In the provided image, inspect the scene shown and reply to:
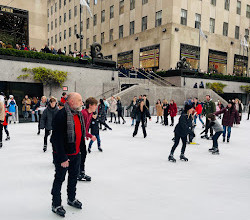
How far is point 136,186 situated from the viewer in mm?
4160

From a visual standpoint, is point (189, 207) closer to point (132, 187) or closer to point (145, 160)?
point (132, 187)

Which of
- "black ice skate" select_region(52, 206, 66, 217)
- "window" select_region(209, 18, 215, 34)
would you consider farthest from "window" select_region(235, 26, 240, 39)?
"black ice skate" select_region(52, 206, 66, 217)

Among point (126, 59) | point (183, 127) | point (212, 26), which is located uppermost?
point (212, 26)

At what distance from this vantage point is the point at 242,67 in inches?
1500

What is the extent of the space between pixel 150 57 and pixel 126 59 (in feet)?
17.9

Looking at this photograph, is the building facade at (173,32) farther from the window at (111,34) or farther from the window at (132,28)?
the window at (132,28)

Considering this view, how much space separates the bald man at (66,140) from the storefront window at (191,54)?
3016 centimetres

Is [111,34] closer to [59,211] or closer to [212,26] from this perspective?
[212,26]

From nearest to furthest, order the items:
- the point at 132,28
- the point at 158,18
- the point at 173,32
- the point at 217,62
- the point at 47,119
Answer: the point at 47,119 < the point at 173,32 < the point at 158,18 < the point at 217,62 < the point at 132,28

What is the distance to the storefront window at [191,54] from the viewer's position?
30.7 meters

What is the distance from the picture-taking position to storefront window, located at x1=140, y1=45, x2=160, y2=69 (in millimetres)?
31359

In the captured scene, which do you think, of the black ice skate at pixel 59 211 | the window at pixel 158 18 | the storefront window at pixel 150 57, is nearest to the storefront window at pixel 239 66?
the storefront window at pixel 150 57

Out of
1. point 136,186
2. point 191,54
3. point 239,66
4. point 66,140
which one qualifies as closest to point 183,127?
point 136,186

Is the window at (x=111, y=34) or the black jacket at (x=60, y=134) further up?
the window at (x=111, y=34)
